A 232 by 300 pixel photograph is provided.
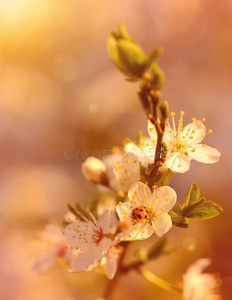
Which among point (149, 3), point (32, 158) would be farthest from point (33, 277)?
point (149, 3)

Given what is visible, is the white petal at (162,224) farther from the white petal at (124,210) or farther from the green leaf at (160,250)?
the green leaf at (160,250)

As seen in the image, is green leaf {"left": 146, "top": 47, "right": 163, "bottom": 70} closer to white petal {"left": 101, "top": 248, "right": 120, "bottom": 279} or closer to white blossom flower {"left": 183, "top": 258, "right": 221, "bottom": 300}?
white petal {"left": 101, "top": 248, "right": 120, "bottom": 279}

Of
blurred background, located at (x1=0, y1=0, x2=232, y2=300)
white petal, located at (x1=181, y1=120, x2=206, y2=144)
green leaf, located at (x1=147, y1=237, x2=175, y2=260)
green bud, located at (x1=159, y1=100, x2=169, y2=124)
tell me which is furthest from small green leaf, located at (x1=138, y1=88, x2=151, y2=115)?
blurred background, located at (x1=0, y1=0, x2=232, y2=300)

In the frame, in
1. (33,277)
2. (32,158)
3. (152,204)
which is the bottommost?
(33,277)

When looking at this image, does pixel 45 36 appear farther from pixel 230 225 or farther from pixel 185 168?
pixel 185 168

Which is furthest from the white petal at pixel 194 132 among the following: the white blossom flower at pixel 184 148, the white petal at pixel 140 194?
the white petal at pixel 140 194

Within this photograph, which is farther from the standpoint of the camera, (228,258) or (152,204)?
(228,258)
